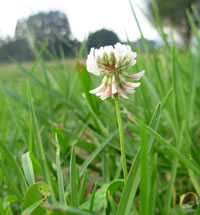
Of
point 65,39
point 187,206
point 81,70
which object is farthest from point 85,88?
point 65,39

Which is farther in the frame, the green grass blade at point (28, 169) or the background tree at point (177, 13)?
the background tree at point (177, 13)

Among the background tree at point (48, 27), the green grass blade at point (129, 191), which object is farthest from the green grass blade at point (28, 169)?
the background tree at point (48, 27)

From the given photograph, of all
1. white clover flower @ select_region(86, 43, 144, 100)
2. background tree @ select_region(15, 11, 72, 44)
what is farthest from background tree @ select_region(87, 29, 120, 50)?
background tree @ select_region(15, 11, 72, 44)

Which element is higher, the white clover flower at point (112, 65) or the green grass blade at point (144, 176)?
the white clover flower at point (112, 65)

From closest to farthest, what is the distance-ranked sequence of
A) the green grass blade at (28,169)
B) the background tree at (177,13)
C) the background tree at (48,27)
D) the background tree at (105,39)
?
the green grass blade at (28,169) < the background tree at (105,39) < the background tree at (48,27) < the background tree at (177,13)

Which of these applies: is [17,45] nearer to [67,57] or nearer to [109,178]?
[67,57]

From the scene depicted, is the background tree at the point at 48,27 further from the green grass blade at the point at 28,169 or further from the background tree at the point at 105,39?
the green grass blade at the point at 28,169

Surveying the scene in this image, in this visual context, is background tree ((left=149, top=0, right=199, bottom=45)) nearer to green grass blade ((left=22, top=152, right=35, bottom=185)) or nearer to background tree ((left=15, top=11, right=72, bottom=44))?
background tree ((left=15, top=11, right=72, bottom=44))
